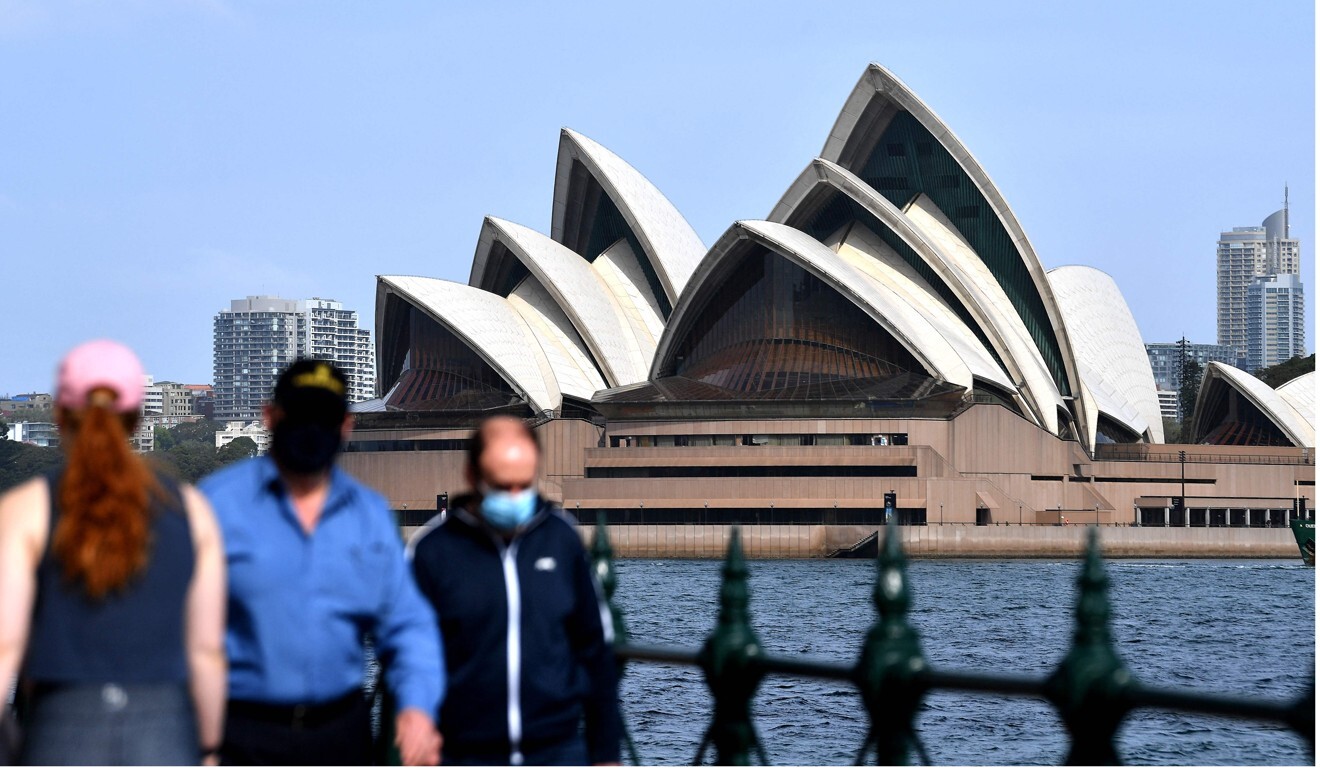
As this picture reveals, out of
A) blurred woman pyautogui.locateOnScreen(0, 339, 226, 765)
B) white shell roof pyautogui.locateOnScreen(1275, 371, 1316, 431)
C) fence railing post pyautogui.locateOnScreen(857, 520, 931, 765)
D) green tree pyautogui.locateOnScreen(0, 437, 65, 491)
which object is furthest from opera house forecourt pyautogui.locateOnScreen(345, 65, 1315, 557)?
blurred woman pyautogui.locateOnScreen(0, 339, 226, 765)

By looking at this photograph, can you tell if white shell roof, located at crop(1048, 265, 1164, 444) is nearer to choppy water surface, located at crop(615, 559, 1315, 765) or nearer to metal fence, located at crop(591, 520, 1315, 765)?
choppy water surface, located at crop(615, 559, 1315, 765)

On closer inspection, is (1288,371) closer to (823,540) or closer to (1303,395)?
(1303,395)

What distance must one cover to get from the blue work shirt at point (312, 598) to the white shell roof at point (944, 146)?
56.1 metres

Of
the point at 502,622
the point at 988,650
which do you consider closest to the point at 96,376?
the point at 502,622

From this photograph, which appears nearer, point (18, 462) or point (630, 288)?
point (630, 288)

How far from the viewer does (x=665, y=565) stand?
51938 millimetres

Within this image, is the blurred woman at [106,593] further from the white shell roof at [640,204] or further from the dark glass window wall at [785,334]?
the white shell roof at [640,204]

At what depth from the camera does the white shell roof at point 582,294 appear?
62656 mm

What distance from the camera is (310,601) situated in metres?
4.17

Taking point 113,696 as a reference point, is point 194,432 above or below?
above

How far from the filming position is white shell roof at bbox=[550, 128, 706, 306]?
6250cm

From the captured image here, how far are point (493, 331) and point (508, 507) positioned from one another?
56.7 metres

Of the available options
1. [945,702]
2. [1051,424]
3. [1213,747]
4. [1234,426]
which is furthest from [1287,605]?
[1234,426]

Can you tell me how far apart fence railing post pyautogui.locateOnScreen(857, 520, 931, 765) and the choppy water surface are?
232 inches
